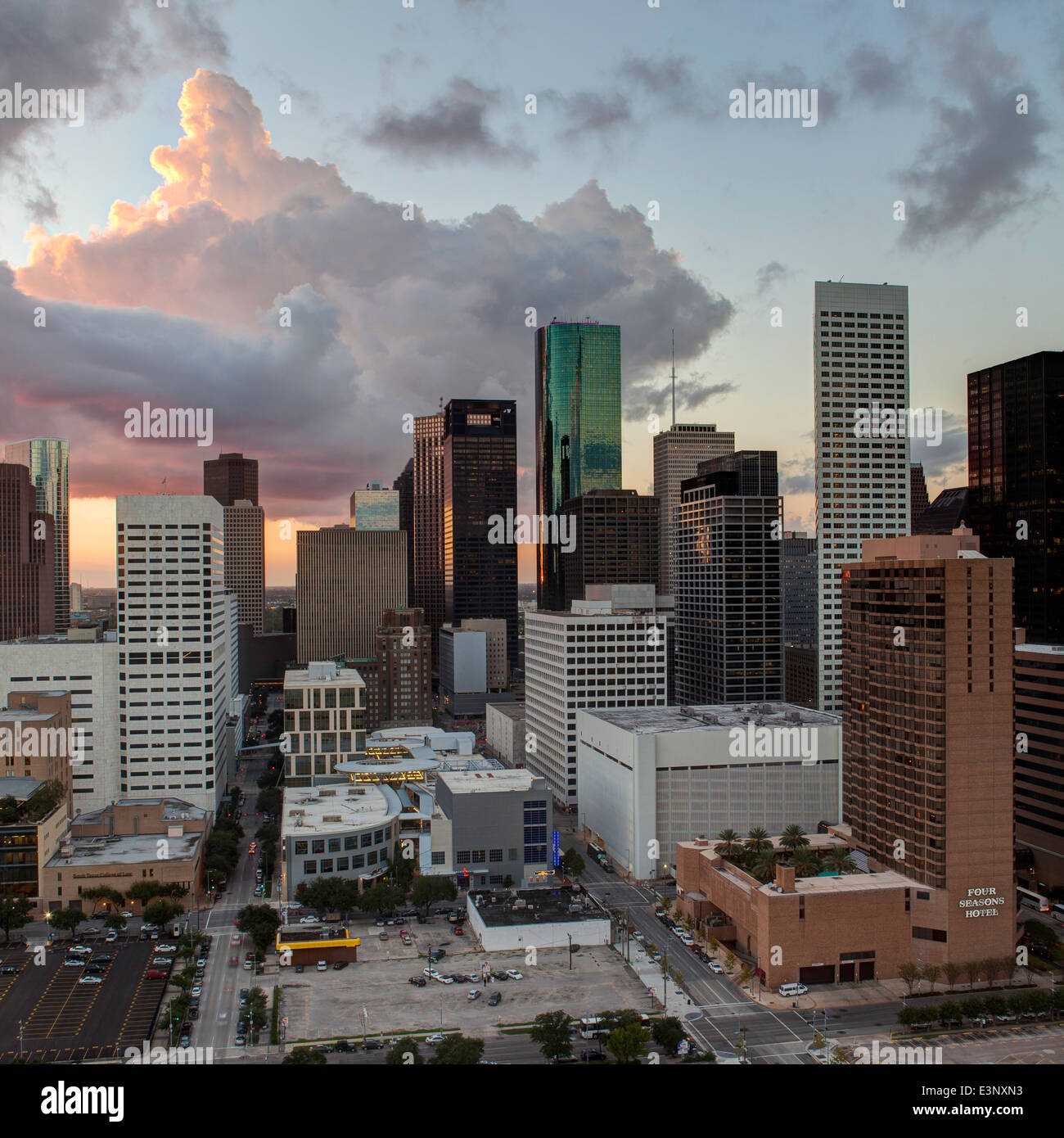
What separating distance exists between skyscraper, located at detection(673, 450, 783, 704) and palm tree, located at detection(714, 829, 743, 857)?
194 feet

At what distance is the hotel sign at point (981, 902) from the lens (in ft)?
175

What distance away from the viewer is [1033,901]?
6600 cm

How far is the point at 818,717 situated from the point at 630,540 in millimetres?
112595

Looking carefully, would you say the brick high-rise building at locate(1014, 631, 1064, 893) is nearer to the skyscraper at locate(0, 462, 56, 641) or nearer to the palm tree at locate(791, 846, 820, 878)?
the palm tree at locate(791, 846, 820, 878)

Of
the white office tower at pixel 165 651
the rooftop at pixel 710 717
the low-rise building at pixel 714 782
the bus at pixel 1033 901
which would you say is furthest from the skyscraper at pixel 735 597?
the white office tower at pixel 165 651

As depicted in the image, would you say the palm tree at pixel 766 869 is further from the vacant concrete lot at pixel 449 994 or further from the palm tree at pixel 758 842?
the vacant concrete lot at pixel 449 994

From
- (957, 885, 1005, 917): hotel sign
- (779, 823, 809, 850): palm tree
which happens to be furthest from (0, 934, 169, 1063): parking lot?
(957, 885, 1005, 917): hotel sign

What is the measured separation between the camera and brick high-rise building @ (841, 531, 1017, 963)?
53438 mm

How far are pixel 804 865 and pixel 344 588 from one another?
490ft

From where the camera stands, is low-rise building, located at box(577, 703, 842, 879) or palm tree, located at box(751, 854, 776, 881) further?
low-rise building, located at box(577, 703, 842, 879)

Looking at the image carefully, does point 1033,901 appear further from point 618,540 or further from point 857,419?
point 618,540

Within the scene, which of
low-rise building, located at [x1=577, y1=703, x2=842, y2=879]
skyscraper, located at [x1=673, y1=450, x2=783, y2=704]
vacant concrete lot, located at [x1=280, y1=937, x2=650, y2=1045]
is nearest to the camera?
vacant concrete lot, located at [x1=280, y1=937, x2=650, y2=1045]
